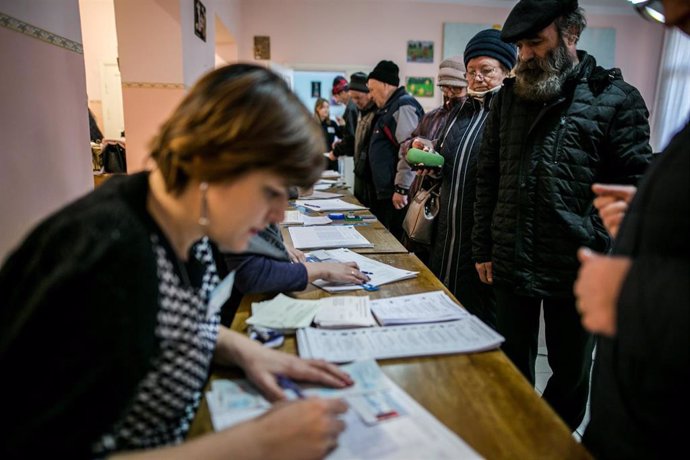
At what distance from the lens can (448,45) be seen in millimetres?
6941

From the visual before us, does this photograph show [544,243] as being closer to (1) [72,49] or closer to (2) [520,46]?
(2) [520,46]

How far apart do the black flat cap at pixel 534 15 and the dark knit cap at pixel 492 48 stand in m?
0.64

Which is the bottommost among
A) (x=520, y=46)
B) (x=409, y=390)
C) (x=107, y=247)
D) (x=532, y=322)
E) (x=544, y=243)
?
(x=532, y=322)

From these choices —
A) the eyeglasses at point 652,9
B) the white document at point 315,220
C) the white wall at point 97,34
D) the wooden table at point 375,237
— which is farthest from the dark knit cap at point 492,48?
the white wall at point 97,34

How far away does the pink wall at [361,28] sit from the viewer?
21.9 ft

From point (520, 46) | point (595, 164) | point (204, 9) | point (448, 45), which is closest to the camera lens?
point (595, 164)

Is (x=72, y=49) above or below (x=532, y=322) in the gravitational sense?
above

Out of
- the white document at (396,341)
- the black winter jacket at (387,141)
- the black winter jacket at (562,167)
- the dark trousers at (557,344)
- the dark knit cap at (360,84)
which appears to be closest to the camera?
the white document at (396,341)

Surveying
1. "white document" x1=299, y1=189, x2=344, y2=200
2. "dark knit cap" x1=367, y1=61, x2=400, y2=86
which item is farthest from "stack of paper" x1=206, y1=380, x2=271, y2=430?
"dark knit cap" x1=367, y1=61, x2=400, y2=86

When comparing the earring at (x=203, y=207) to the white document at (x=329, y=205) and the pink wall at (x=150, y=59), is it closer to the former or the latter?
the white document at (x=329, y=205)

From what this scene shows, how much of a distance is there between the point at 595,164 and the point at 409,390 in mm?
972

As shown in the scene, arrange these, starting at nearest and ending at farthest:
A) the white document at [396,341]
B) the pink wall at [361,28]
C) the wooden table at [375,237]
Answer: the white document at [396,341], the wooden table at [375,237], the pink wall at [361,28]

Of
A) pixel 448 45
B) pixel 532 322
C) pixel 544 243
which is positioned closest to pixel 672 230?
pixel 544 243

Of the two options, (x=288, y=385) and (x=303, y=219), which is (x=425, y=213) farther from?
(x=288, y=385)
